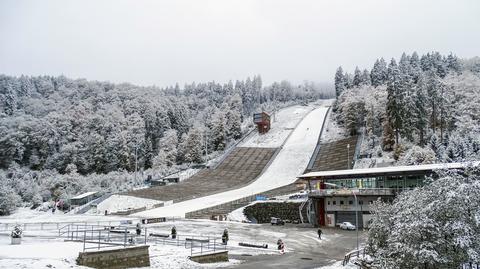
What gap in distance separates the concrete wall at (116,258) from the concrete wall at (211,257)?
142 inches

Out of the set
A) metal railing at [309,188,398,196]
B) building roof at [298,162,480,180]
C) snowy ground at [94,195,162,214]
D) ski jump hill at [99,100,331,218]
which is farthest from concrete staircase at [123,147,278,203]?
metal railing at [309,188,398,196]

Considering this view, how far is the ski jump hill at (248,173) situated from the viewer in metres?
67.3

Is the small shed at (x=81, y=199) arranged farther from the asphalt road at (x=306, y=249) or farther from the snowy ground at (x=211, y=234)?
the asphalt road at (x=306, y=249)

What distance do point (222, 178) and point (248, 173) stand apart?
6.10 meters

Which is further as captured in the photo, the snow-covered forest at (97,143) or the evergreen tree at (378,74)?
the evergreen tree at (378,74)

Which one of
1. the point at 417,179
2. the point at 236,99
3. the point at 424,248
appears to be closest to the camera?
the point at 424,248

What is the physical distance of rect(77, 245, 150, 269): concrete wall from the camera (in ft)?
67.2

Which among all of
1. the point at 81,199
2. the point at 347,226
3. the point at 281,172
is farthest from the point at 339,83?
the point at 347,226

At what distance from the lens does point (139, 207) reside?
6481 centimetres

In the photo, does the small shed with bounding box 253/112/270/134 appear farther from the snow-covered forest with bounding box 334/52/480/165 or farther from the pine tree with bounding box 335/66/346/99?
the pine tree with bounding box 335/66/346/99

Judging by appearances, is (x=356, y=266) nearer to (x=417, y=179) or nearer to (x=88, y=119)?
(x=417, y=179)

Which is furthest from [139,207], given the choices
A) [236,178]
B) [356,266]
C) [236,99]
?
[236,99]

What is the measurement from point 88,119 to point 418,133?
271 ft

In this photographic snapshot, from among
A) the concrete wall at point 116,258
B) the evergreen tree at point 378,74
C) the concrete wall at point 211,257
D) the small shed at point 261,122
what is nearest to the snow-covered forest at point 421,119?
the small shed at point 261,122
